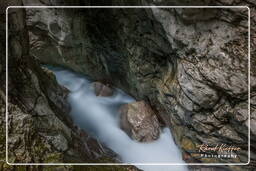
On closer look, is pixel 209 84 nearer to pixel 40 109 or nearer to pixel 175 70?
pixel 175 70

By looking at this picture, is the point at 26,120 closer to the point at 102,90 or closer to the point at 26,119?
the point at 26,119

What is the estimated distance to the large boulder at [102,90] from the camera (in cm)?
1278

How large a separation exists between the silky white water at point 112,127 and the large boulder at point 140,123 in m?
0.25

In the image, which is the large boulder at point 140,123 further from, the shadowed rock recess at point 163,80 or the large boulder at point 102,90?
the large boulder at point 102,90

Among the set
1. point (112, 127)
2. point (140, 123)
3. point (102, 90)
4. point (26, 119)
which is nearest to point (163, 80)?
point (140, 123)

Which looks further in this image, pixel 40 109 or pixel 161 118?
pixel 161 118

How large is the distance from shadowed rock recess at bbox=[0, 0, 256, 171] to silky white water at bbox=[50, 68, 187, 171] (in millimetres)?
565

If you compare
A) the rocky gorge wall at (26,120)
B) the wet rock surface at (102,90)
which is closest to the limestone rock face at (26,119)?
the rocky gorge wall at (26,120)

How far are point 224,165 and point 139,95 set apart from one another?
16.1 feet

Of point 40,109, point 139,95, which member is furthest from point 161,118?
point 40,109

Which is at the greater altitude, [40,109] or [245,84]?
[245,84]

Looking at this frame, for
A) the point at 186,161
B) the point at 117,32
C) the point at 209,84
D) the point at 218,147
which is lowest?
the point at 186,161

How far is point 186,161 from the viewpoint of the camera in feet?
31.2

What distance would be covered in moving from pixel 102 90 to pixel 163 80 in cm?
413
